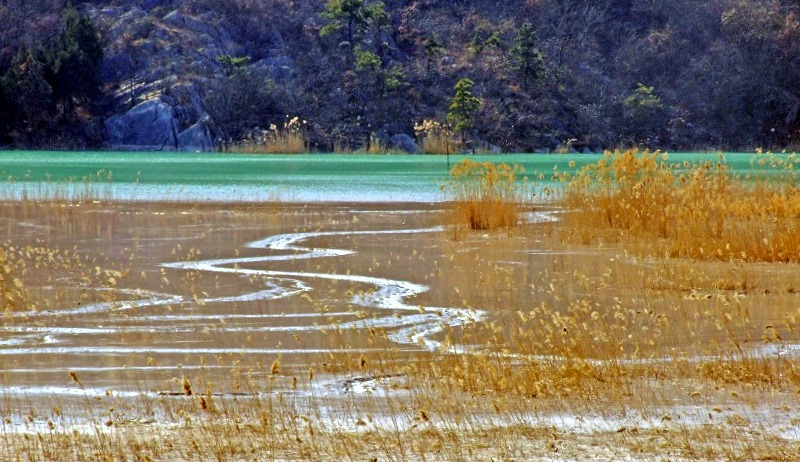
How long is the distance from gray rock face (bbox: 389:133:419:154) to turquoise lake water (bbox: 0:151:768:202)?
8.88m

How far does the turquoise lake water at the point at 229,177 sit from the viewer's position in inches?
1225

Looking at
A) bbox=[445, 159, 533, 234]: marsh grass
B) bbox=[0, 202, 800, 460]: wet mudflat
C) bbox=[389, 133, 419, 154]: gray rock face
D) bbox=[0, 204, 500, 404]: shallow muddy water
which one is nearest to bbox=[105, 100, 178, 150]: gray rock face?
bbox=[389, 133, 419, 154]: gray rock face

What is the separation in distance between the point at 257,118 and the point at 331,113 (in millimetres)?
4892

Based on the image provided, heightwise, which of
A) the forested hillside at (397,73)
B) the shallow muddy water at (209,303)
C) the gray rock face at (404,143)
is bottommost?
the gray rock face at (404,143)

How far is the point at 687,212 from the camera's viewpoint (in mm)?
16906

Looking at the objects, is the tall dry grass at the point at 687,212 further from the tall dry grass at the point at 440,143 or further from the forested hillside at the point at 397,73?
the forested hillside at the point at 397,73

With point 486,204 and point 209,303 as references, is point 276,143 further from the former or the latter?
point 209,303

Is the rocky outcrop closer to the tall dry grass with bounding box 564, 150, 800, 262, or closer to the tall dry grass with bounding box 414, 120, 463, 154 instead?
the tall dry grass with bounding box 414, 120, 463, 154

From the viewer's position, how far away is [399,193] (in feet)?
110

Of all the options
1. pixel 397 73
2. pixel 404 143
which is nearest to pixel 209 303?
pixel 404 143

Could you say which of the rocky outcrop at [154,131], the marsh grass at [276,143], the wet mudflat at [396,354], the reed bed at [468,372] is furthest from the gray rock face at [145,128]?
the reed bed at [468,372]

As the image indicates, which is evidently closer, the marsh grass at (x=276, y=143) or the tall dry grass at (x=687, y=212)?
the tall dry grass at (x=687, y=212)

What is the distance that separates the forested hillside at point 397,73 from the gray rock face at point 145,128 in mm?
90

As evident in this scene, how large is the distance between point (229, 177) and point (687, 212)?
26096 mm
